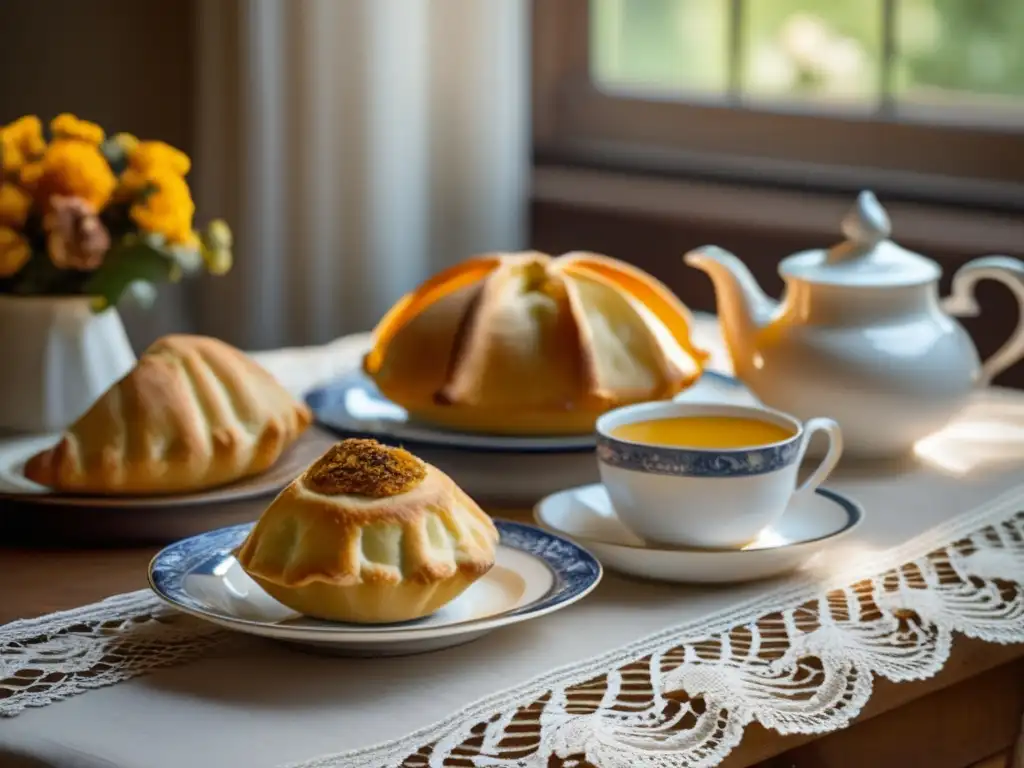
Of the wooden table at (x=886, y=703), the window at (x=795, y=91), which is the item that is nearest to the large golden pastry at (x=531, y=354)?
the wooden table at (x=886, y=703)

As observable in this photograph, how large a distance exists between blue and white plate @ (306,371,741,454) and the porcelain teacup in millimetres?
125

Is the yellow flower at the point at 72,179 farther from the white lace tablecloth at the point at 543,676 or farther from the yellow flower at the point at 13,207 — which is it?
the white lace tablecloth at the point at 543,676

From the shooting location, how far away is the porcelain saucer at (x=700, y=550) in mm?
838

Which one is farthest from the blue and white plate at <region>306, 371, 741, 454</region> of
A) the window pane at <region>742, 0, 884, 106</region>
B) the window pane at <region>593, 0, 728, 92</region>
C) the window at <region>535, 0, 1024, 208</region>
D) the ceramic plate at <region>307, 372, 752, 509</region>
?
the window pane at <region>593, 0, 728, 92</region>

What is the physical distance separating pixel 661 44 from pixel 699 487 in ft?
5.40

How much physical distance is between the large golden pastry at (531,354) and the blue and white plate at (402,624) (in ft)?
0.55

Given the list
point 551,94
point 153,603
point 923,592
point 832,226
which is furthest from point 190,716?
point 551,94

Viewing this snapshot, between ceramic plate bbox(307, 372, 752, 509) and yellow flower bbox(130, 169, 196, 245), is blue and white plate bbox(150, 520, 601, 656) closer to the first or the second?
ceramic plate bbox(307, 372, 752, 509)

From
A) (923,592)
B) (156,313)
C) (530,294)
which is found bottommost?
(156,313)

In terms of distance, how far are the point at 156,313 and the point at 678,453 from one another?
5.92ft

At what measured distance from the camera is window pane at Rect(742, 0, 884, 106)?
215cm

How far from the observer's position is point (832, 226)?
2.01 meters

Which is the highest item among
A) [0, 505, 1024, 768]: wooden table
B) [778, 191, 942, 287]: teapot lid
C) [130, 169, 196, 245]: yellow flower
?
[130, 169, 196, 245]: yellow flower

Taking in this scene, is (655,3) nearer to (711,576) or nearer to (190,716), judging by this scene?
(711,576)
